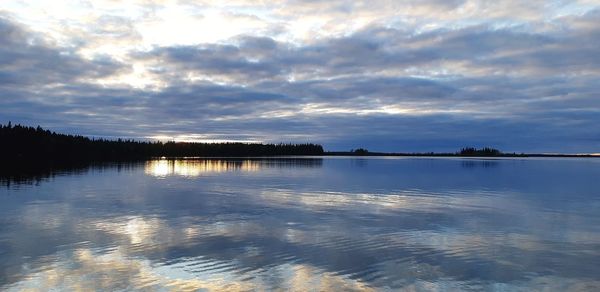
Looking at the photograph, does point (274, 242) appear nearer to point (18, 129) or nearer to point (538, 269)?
point (538, 269)

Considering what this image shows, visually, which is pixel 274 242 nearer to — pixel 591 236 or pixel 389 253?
pixel 389 253

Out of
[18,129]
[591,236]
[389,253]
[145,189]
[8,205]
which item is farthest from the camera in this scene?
[18,129]

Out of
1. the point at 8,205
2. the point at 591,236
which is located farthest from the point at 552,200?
the point at 8,205

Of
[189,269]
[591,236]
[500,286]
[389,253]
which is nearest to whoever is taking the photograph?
[500,286]

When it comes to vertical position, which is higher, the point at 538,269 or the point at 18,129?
the point at 18,129

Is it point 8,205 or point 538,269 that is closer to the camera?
point 538,269

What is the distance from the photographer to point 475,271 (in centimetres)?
1744

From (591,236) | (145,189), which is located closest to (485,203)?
(591,236)

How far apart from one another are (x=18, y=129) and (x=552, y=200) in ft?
633

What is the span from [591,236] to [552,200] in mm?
19618

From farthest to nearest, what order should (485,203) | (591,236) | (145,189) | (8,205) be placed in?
(145,189)
(485,203)
(8,205)
(591,236)

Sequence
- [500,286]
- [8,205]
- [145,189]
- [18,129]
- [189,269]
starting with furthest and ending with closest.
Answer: [18,129] < [145,189] < [8,205] < [189,269] < [500,286]

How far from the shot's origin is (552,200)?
42.5m

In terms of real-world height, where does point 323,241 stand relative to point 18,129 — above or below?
below
